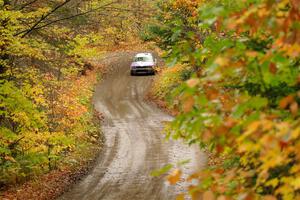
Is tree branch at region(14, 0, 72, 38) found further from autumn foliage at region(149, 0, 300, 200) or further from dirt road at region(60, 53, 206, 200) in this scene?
autumn foliage at region(149, 0, 300, 200)

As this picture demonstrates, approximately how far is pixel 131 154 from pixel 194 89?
51.6 feet

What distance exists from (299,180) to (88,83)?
106ft

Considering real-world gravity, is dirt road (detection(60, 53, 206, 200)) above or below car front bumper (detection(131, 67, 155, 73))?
below

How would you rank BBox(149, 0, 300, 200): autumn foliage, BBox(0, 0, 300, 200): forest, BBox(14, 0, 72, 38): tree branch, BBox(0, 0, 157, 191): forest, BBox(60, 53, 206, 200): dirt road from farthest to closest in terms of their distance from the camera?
BBox(60, 53, 206, 200): dirt road
BBox(14, 0, 72, 38): tree branch
BBox(0, 0, 157, 191): forest
BBox(0, 0, 300, 200): forest
BBox(149, 0, 300, 200): autumn foliage

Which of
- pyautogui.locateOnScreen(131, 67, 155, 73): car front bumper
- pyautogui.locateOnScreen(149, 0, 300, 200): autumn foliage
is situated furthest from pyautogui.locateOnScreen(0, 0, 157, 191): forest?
pyautogui.locateOnScreen(131, 67, 155, 73): car front bumper

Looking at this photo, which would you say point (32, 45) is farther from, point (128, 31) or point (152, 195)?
point (128, 31)

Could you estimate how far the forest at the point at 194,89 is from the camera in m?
3.25

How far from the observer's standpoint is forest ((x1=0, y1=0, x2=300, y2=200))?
3.25m

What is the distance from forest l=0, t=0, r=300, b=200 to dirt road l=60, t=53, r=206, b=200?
113 centimetres

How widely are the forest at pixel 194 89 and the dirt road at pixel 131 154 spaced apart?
1.13 m

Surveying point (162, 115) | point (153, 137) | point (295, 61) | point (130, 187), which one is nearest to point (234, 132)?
point (295, 61)

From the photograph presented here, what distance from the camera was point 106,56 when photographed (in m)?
46.0

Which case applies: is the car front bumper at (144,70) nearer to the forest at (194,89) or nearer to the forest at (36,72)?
the forest at (194,89)

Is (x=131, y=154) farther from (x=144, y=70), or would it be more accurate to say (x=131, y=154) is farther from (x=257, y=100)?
(x=144, y=70)
